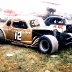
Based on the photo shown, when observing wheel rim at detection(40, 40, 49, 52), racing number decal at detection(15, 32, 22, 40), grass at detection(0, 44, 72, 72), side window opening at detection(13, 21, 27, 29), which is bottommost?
grass at detection(0, 44, 72, 72)

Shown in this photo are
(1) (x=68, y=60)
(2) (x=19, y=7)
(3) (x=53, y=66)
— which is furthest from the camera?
(2) (x=19, y=7)

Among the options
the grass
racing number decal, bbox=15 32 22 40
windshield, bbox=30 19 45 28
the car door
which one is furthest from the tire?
racing number decal, bbox=15 32 22 40

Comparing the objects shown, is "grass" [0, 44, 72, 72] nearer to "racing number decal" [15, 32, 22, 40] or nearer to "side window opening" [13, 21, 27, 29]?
"racing number decal" [15, 32, 22, 40]

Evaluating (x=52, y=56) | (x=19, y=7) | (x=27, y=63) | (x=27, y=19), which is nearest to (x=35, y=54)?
(x=52, y=56)

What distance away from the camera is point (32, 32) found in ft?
28.7

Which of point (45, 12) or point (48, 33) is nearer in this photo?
point (48, 33)

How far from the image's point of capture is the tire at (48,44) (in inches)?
308

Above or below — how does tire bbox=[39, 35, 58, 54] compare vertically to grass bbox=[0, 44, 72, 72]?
above

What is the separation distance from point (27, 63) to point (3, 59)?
3.13 feet

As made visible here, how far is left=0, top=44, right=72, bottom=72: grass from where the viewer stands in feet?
20.7

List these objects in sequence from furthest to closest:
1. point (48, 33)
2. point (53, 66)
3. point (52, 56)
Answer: point (48, 33) → point (52, 56) → point (53, 66)

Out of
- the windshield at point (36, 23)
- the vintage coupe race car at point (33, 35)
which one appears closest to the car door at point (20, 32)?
the vintage coupe race car at point (33, 35)

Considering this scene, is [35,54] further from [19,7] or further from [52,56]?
[19,7]

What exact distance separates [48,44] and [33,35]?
1056 millimetres
